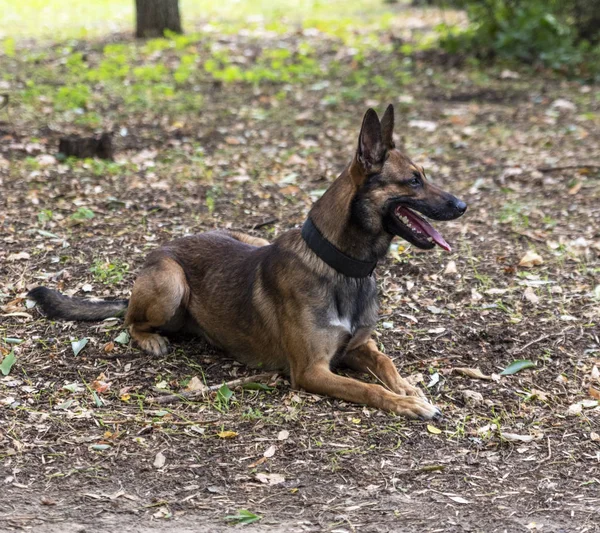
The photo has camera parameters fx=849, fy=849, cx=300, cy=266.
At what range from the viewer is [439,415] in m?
4.75

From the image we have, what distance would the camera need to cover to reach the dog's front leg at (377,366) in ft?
16.5

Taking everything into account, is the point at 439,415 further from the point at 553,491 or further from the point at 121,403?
the point at 121,403

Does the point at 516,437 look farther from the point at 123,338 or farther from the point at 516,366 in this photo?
the point at 123,338

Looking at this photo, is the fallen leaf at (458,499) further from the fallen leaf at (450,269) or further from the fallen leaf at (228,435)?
the fallen leaf at (450,269)

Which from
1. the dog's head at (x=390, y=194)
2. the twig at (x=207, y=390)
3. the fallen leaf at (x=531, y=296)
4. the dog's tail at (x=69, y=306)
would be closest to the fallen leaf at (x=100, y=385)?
the twig at (x=207, y=390)

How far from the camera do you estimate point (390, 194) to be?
4727 mm

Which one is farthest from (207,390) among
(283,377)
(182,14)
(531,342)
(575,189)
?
(182,14)

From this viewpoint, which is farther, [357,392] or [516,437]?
[357,392]

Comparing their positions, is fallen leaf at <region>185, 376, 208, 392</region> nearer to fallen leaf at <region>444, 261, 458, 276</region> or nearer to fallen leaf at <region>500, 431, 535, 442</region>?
fallen leaf at <region>500, 431, 535, 442</region>

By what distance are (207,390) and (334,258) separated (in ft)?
3.60

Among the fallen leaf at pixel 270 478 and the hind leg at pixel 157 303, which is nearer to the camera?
the fallen leaf at pixel 270 478

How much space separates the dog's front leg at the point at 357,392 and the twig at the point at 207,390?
0.31 metres

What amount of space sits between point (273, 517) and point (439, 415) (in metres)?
1.33

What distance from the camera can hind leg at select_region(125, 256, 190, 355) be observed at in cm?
546
